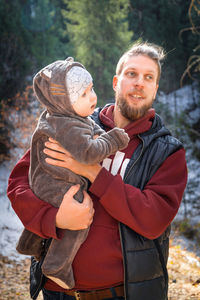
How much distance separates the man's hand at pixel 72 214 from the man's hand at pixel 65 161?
0.37ft

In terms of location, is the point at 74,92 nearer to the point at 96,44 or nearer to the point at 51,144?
the point at 51,144

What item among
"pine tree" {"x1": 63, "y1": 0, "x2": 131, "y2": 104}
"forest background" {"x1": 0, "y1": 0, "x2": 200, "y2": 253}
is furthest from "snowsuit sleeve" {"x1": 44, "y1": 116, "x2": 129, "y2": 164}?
"pine tree" {"x1": 63, "y1": 0, "x2": 131, "y2": 104}

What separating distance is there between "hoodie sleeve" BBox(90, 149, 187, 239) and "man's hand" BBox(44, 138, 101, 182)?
70 mm

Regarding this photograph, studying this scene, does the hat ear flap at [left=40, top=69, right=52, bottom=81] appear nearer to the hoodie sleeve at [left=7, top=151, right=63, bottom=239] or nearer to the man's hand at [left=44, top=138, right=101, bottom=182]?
the man's hand at [left=44, top=138, right=101, bottom=182]

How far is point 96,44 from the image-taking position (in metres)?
12.0

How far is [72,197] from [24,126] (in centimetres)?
768

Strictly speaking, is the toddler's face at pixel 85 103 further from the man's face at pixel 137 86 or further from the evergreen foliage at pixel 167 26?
the evergreen foliage at pixel 167 26

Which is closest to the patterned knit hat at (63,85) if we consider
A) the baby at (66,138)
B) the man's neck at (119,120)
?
the baby at (66,138)

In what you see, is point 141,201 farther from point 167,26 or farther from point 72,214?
point 167,26

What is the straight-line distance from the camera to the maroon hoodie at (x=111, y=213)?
1863 millimetres

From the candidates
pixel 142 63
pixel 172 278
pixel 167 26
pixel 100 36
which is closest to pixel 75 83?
pixel 142 63

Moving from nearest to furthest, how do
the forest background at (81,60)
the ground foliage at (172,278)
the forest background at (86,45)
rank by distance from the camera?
the ground foliage at (172,278)
the forest background at (81,60)
the forest background at (86,45)

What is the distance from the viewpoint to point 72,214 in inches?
73.6

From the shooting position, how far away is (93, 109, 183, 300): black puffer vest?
1.89 m
